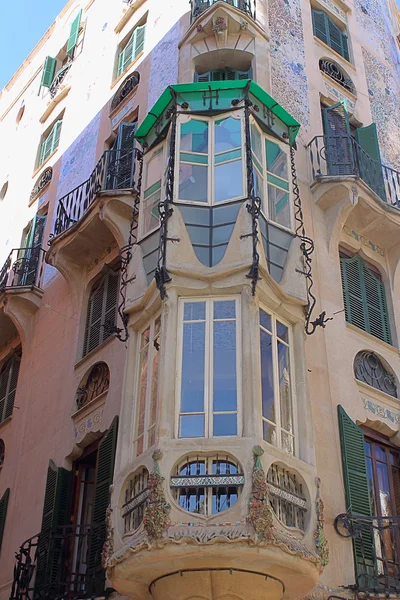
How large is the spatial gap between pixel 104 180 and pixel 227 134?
382 cm

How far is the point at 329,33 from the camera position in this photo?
20.3 metres

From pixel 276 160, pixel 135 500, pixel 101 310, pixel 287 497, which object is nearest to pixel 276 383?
pixel 287 497

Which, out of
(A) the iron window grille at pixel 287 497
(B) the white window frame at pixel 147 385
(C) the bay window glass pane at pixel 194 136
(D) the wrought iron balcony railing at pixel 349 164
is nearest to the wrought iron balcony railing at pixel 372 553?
(A) the iron window grille at pixel 287 497

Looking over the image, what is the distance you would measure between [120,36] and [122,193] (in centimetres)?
768

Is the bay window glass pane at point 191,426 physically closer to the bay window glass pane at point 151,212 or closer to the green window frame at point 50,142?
the bay window glass pane at point 151,212

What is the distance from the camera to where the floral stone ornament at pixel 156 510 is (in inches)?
412

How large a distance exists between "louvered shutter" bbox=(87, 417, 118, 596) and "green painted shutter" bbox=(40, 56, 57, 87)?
14.7 metres

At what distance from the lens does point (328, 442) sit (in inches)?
516

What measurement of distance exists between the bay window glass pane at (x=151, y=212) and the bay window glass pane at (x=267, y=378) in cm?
296

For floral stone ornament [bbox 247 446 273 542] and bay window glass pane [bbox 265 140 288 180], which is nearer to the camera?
floral stone ornament [bbox 247 446 273 542]

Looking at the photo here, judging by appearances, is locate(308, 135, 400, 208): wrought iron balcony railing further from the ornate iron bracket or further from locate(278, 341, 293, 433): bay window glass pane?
locate(278, 341, 293, 433): bay window glass pane

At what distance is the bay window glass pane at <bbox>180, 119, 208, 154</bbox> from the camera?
14352mm

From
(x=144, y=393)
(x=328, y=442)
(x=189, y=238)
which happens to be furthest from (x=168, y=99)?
(x=328, y=442)

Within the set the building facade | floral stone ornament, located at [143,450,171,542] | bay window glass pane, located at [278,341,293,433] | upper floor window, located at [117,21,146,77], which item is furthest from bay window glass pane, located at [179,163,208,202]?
upper floor window, located at [117,21,146,77]
